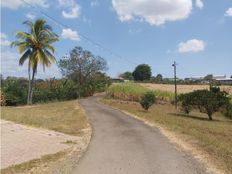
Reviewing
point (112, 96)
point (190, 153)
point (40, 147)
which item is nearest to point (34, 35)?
point (112, 96)

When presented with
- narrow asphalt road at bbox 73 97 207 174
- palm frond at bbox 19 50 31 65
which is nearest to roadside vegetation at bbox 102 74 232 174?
narrow asphalt road at bbox 73 97 207 174

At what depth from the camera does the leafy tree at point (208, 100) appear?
29.4m

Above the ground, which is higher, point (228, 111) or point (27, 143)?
point (27, 143)

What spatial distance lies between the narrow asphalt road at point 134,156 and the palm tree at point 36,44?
26291 millimetres

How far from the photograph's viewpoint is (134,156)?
970 centimetres

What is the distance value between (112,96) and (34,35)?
11.9 metres

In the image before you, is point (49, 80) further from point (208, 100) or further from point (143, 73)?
point (143, 73)

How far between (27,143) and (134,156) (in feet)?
14.9

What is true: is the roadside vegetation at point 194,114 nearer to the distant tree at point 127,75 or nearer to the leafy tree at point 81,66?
the leafy tree at point 81,66

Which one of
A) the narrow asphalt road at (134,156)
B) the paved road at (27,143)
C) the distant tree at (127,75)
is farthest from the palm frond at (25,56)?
the distant tree at (127,75)

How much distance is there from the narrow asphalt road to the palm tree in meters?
26.3

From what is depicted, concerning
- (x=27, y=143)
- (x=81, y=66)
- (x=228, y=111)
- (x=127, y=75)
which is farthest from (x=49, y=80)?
(x=127, y=75)

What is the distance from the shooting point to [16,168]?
8.71 meters

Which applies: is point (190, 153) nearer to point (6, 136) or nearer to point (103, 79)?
point (6, 136)
